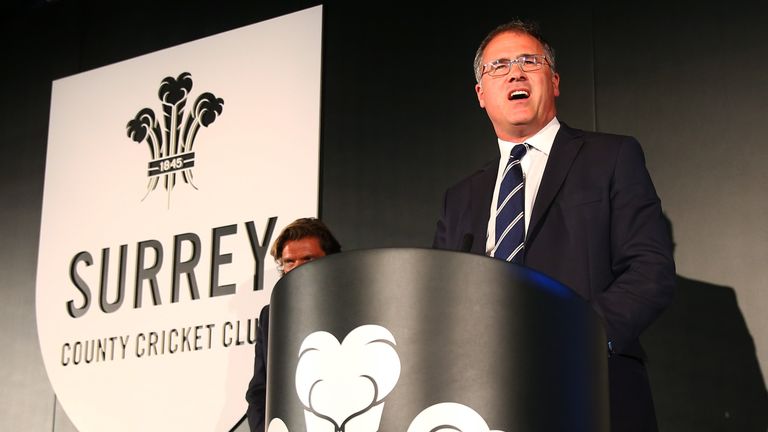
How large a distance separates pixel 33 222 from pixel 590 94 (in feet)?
8.61

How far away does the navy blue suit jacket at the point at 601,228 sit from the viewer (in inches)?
71.6

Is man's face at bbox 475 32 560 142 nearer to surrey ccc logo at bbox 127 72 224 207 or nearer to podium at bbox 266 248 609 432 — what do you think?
podium at bbox 266 248 609 432

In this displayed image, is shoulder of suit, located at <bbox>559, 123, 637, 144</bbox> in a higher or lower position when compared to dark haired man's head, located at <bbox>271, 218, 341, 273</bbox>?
higher

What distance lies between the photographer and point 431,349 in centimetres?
126

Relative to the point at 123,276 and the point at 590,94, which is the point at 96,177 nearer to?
the point at 123,276

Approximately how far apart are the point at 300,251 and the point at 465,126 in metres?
0.75

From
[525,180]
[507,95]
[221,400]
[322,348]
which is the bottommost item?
[221,400]

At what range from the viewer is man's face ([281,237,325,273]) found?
3.38 m

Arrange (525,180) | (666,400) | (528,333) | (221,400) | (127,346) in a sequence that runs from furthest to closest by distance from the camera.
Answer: (127,346), (221,400), (666,400), (525,180), (528,333)

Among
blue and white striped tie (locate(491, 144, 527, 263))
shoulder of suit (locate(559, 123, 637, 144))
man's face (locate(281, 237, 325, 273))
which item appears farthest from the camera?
man's face (locate(281, 237, 325, 273))

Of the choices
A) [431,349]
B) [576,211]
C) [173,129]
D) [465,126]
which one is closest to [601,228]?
[576,211]

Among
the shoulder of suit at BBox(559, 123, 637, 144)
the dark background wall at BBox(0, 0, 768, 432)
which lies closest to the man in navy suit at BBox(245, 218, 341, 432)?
the dark background wall at BBox(0, 0, 768, 432)

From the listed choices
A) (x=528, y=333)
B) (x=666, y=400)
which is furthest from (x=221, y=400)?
(x=528, y=333)

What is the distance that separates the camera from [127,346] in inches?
163
